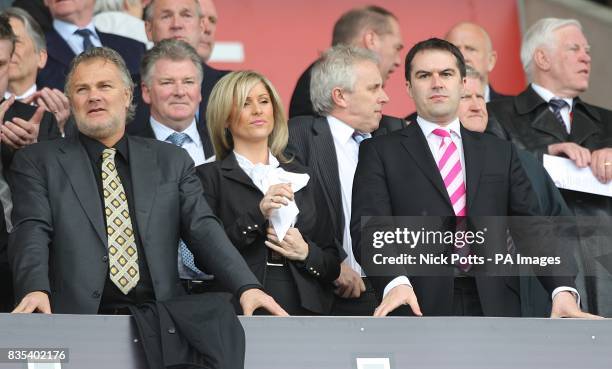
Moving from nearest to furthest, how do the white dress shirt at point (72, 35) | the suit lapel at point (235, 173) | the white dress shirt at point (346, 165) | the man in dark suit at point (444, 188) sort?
1. the man in dark suit at point (444, 188)
2. the suit lapel at point (235, 173)
3. the white dress shirt at point (346, 165)
4. the white dress shirt at point (72, 35)

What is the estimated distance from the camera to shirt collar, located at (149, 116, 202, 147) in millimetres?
7266

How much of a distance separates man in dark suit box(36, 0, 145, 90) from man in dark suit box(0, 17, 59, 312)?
117cm

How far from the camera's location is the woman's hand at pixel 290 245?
6336 mm

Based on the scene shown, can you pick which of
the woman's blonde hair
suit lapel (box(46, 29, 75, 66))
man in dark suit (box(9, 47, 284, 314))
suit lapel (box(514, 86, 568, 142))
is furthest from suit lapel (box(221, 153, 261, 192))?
suit lapel (box(46, 29, 75, 66))

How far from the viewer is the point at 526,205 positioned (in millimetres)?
6379

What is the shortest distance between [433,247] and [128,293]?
1.29 m

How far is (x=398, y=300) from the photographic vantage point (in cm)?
595

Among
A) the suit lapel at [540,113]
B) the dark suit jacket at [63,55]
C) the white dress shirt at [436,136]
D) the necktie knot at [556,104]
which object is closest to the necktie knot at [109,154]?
the white dress shirt at [436,136]

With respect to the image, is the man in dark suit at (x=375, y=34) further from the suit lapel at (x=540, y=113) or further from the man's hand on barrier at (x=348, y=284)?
the man's hand on barrier at (x=348, y=284)

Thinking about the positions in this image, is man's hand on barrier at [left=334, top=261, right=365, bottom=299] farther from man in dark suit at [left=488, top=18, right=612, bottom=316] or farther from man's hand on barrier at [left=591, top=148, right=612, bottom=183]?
man's hand on barrier at [left=591, top=148, right=612, bottom=183]

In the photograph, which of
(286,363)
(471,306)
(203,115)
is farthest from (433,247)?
(203,115)

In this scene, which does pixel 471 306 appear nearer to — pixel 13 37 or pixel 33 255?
pixel 33 255

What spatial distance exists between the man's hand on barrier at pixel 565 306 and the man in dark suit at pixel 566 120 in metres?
0.72

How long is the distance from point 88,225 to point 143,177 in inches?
12.2
